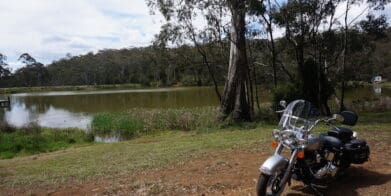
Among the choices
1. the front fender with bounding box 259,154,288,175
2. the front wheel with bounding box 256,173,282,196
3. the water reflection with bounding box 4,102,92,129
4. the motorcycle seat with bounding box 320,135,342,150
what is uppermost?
the motorcycle seat with bounding box 320,135,342,150

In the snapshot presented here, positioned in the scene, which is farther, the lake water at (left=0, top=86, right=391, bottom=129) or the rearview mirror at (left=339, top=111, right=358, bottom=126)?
the lake water at (left=0, top=86, right=391, bottom=129)

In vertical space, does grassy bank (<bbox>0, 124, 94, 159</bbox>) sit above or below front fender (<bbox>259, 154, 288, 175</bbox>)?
below

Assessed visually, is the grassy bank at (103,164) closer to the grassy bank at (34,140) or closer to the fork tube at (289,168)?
the fork tube at (289,168)

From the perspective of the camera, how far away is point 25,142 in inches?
625

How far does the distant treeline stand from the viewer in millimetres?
21938

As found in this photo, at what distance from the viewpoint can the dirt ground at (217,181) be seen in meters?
5.47

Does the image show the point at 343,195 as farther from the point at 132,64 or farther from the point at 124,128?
the point at 132,64

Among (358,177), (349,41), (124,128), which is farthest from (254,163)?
(349,41)

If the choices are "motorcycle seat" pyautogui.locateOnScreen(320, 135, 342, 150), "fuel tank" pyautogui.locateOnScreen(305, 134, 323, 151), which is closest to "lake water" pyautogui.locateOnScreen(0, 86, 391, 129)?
"motorcycle seat" pyautogui.locateOnScreen(320, 135, 342, 150)

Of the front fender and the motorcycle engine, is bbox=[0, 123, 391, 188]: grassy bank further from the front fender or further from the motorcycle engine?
the front fender

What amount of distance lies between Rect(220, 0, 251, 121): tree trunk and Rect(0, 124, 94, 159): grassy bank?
19.8ft

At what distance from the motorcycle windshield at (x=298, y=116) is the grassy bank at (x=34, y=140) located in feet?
38.1

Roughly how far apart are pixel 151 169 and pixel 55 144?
9.77 m

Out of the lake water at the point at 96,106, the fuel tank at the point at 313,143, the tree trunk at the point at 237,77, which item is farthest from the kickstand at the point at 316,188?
the lake water at the point at 96,106
